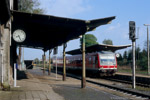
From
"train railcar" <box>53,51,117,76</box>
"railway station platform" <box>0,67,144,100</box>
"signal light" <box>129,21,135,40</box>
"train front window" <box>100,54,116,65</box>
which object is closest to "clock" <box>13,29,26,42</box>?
"railway station platform" <box>0,67,144,100</box>

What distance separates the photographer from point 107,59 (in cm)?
2680

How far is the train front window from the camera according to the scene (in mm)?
26516

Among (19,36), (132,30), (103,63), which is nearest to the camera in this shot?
(19,36)

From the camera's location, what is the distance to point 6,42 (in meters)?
12.4

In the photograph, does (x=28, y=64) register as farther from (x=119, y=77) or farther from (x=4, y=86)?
(x=4, y=86)

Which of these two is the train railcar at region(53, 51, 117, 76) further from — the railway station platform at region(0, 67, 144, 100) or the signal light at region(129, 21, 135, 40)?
the railway station platform at region(0, 67, 144, 100)

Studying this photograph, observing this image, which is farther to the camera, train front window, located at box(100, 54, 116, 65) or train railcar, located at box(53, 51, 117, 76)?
train front window, located at box(100, 54, 116, 65)

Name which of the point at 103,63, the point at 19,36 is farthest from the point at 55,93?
the point at 103,63

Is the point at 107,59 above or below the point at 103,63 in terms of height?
above

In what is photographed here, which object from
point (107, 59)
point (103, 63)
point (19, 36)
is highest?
point (19, 36)

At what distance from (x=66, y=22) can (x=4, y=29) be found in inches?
155

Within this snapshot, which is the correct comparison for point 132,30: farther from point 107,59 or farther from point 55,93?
point 107,59

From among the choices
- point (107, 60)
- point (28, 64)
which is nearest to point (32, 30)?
point (107, 60)

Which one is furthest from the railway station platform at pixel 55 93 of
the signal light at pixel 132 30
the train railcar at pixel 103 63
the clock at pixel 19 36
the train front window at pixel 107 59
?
the train front window at pixel 107 59
